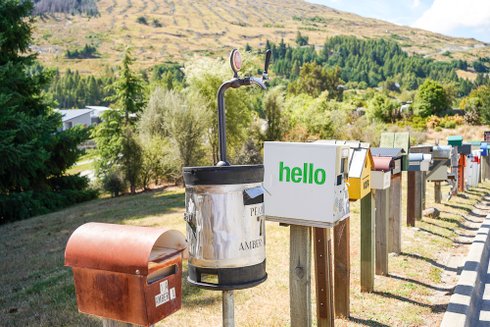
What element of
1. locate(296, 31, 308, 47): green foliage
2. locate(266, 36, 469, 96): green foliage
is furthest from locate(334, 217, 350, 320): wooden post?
locate(296, 31, 308, 47): green foliage

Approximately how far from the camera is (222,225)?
251 cm

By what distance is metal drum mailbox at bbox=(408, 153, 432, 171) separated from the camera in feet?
27.5

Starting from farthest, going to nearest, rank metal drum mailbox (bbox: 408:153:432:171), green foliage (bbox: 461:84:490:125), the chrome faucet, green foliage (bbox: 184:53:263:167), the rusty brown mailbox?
green foliage (bbox: 461:84:490:125)
green foliage (bbox: 184:53:263:167)
metal drum mailbox (bbox: 408:153:432:171)
the chrome faucet
the rusty brown mailbox

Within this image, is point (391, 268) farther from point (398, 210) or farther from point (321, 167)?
point (321, 167)

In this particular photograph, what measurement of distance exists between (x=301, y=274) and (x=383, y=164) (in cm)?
236

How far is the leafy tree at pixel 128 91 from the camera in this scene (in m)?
28.6

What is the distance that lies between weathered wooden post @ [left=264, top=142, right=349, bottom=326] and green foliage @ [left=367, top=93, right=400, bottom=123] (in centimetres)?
4139

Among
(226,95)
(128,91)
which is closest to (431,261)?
(226,95)

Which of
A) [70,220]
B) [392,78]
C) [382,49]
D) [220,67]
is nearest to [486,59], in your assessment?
[382,49]

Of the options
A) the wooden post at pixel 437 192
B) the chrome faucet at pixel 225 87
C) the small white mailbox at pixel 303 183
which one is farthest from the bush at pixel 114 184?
the chrome faucet at pixel 225 87

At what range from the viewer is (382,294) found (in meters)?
5.02

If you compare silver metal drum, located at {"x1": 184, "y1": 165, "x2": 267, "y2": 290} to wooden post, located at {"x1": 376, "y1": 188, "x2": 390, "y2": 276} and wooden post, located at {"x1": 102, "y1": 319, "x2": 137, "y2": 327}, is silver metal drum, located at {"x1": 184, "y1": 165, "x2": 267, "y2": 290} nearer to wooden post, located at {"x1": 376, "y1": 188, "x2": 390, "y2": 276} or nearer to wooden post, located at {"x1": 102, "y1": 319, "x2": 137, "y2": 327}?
wooden post, located at {"x1": 102, "y1": 319, "x2": 137, "y2": 327}

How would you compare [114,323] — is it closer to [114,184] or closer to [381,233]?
[381,233]

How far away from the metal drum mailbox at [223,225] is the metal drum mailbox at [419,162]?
6.48 m
